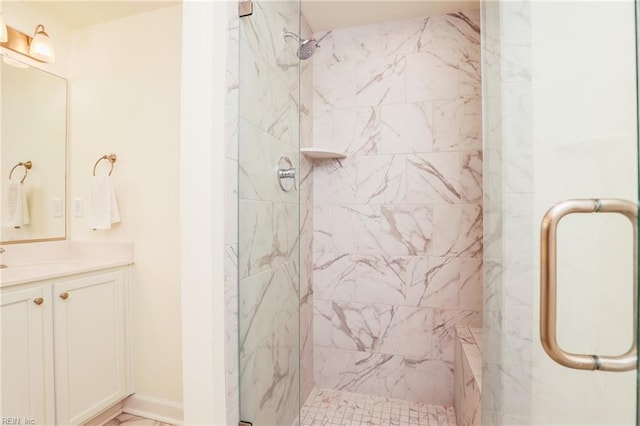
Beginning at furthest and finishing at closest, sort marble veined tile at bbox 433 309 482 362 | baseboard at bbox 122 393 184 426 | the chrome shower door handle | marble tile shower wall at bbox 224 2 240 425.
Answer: marble veined tile at bbox 433 309 482 362
baseboard at bbox 122 393 184 426
marble tile shower wall at bbox 224 2 240 425
the chrome shower door handle

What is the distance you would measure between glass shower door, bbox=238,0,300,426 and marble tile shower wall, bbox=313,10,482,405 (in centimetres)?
83

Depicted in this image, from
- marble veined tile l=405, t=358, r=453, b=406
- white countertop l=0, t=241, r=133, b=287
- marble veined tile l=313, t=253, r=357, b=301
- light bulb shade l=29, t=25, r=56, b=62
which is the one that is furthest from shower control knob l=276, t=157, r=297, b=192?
light bulb shade l=29, t=25, r=56, b=62

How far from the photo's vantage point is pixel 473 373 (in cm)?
129

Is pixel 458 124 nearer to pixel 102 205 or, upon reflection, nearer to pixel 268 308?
pixel 268 308

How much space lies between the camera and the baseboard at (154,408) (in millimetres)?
1733

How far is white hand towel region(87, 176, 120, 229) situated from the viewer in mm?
1796

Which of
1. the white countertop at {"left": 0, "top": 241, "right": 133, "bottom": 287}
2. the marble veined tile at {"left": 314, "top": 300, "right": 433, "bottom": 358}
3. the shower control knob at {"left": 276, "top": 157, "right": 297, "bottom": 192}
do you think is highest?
the shower control knob at {"left": 276, "top": 157, "right": 297, "bottom": 192}

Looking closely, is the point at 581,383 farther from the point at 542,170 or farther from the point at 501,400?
the point at 542,170

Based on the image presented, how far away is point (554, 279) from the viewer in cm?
55

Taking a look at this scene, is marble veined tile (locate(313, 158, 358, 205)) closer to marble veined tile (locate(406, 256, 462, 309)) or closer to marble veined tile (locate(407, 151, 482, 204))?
marble veined tile (locate(407, 151, 482, 204))

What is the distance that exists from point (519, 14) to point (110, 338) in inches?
92.6

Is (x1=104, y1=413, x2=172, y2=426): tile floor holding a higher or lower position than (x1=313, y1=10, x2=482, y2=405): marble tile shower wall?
lower

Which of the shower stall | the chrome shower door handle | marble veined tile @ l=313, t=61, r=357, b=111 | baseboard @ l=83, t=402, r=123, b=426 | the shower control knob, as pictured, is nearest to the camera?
the chrome shower door handle

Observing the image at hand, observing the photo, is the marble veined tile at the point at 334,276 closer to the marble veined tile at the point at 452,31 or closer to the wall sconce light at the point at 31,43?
the marble veined tile at the point at 452,31
